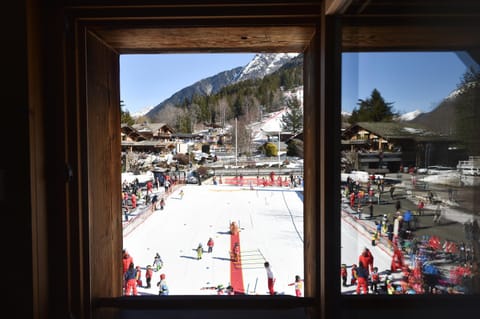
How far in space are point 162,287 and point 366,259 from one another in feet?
3.46

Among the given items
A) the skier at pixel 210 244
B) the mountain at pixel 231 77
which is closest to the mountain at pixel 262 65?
the mountain at pixel 231 77

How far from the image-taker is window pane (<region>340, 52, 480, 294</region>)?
0.65m

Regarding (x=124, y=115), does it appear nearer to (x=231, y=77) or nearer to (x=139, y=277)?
(x=231, y=77)

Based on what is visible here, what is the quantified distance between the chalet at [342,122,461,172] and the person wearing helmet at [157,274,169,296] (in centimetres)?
113

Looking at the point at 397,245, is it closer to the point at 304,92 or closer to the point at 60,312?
the point at 304,92

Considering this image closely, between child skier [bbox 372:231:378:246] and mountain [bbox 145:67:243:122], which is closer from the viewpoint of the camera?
child skier [bbox 372:231:378:246]

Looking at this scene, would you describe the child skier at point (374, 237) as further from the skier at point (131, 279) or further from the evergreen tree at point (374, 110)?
the skier at point (131, 279)

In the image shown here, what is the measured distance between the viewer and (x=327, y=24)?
1300 millimetres

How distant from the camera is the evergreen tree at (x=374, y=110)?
3.22 ft

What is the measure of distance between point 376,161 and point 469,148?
424 mm

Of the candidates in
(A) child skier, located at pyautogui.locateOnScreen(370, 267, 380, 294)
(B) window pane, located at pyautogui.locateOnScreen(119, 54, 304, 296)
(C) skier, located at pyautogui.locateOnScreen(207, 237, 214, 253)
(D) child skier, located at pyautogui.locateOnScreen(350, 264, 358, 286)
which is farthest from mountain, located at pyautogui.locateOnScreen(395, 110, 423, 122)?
(C) skier, located at pyautogui.locateOnScreen(207, 237, 214, 253)

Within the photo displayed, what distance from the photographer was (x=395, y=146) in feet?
3.10

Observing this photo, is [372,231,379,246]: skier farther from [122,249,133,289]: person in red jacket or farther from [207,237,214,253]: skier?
[122,249,133,289]: person in red jacket

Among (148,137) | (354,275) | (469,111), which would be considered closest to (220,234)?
(148,137)
